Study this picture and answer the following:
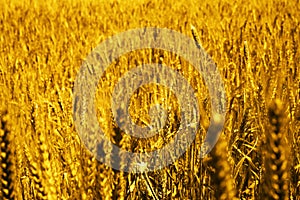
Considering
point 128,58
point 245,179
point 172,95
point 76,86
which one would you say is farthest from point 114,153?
point 128,58

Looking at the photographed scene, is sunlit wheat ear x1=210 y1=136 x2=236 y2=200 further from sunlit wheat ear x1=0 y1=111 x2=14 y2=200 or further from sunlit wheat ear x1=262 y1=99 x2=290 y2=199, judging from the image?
sunlit wheat ear x1=0 y1=111 x2=14 y2=200

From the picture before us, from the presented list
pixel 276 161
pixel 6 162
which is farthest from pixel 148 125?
pixel 276 161

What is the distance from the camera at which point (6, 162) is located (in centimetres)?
54

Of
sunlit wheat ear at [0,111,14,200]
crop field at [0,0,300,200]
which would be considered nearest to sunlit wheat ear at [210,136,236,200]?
crop field at [0,0,300,200]

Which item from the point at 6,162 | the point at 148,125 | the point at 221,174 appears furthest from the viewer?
the point at 148,125

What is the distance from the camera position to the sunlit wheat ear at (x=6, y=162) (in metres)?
0.52

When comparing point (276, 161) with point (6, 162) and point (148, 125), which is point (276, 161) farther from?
point (148, 125)

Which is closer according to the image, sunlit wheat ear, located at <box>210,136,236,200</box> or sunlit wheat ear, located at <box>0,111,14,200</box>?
sunlit wheat ear, located at <box>210,136,236,200</box>

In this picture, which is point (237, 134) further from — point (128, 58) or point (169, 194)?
point (128, 58)

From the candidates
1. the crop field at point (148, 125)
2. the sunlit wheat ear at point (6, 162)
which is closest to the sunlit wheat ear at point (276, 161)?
the crop field at point (148, 125)

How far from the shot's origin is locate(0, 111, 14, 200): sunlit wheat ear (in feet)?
1.71

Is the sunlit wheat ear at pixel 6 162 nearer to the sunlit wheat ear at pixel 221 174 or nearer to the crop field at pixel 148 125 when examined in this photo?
Result: the crop field at pixel 148 125

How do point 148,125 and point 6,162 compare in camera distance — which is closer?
point 6,162

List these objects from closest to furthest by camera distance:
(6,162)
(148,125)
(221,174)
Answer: (221,174) → (6,162) → (148,125)
